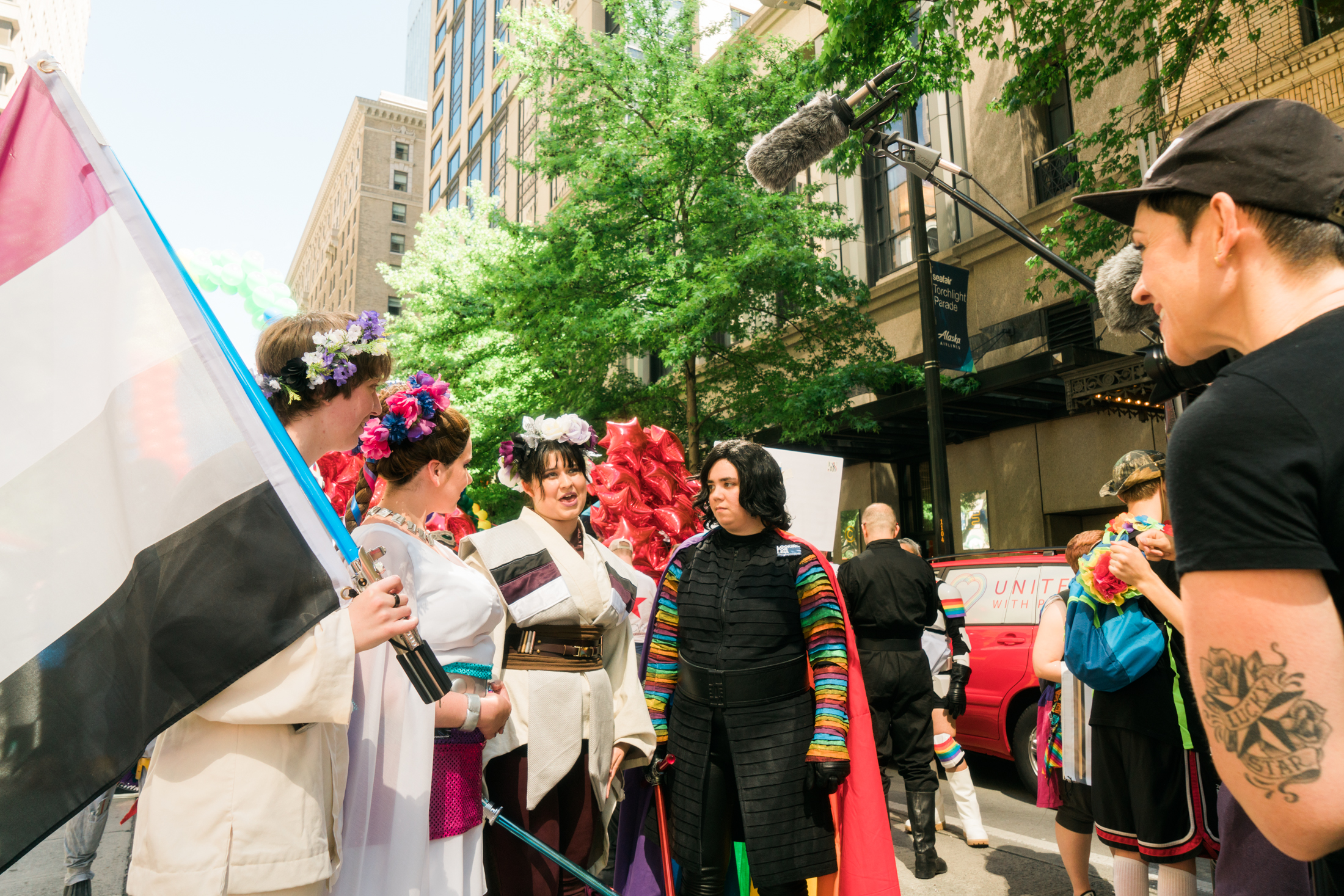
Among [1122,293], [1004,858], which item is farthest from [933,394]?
[1122,293]

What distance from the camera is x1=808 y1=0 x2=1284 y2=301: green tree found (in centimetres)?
928

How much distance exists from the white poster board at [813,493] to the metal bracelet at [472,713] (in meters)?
4.41

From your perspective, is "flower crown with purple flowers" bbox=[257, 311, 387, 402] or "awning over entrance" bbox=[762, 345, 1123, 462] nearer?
"flower crown with purple flowers" bbox=[257, 311, 387, 402]

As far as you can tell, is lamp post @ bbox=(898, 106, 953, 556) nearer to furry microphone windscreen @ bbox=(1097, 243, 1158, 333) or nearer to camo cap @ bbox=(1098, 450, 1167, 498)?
camo cap @ bbox=(1098, 450, 1167, 498)

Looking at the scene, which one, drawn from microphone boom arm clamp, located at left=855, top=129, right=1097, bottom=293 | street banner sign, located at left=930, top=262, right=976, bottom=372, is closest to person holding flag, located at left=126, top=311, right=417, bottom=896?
microphone boom arm clamp, located at left=855, top=129, right=1097, bottom=293

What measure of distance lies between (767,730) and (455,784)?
A: 1279mm

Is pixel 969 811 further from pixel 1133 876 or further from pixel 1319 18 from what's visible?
pixel 1319 18

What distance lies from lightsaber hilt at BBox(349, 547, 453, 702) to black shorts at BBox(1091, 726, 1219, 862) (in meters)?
2.56

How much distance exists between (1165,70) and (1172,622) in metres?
9.16

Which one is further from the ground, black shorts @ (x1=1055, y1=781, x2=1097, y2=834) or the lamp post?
the lamp post

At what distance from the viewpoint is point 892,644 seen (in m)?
5.55

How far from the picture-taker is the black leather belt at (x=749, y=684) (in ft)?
11.5

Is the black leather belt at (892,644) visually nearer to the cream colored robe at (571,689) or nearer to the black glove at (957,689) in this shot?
the black glove at (957,689)

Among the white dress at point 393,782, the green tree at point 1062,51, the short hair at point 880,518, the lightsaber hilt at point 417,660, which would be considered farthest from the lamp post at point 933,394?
the lightsaber hilt at point 417,660
